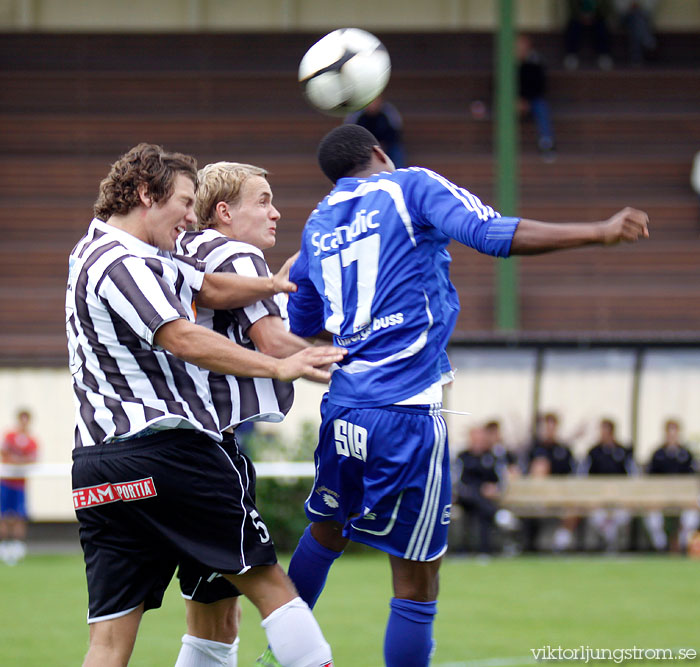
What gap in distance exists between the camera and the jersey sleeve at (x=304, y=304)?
4.41 meters

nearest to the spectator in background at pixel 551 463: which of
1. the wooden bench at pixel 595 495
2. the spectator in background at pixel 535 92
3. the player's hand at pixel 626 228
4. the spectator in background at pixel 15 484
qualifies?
the wooden bench at pixel 595 495

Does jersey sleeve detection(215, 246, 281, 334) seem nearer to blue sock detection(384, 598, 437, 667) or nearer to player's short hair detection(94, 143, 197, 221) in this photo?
player's short hair detection(94, 143, 197, 221)

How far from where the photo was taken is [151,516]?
3854 mm

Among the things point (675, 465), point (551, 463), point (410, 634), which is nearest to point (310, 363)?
point (410, 634)

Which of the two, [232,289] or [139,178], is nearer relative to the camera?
[139,178]

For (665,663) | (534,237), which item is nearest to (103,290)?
(534,237)

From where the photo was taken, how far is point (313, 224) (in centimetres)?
432

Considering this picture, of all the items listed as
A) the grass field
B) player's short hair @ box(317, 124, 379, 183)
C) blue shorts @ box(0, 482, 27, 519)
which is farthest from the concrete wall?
player's short hair @ box(317, 124, 379, 183)

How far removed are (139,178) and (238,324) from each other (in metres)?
0.72

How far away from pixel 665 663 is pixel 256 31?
716 inches

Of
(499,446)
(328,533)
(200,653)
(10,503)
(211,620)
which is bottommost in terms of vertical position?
(10,503)

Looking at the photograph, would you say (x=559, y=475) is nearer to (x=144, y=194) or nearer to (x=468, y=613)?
(x=468, y=613)

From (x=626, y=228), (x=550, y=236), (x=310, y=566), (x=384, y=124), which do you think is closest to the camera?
(x=626, y=228)

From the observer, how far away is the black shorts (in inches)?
151
